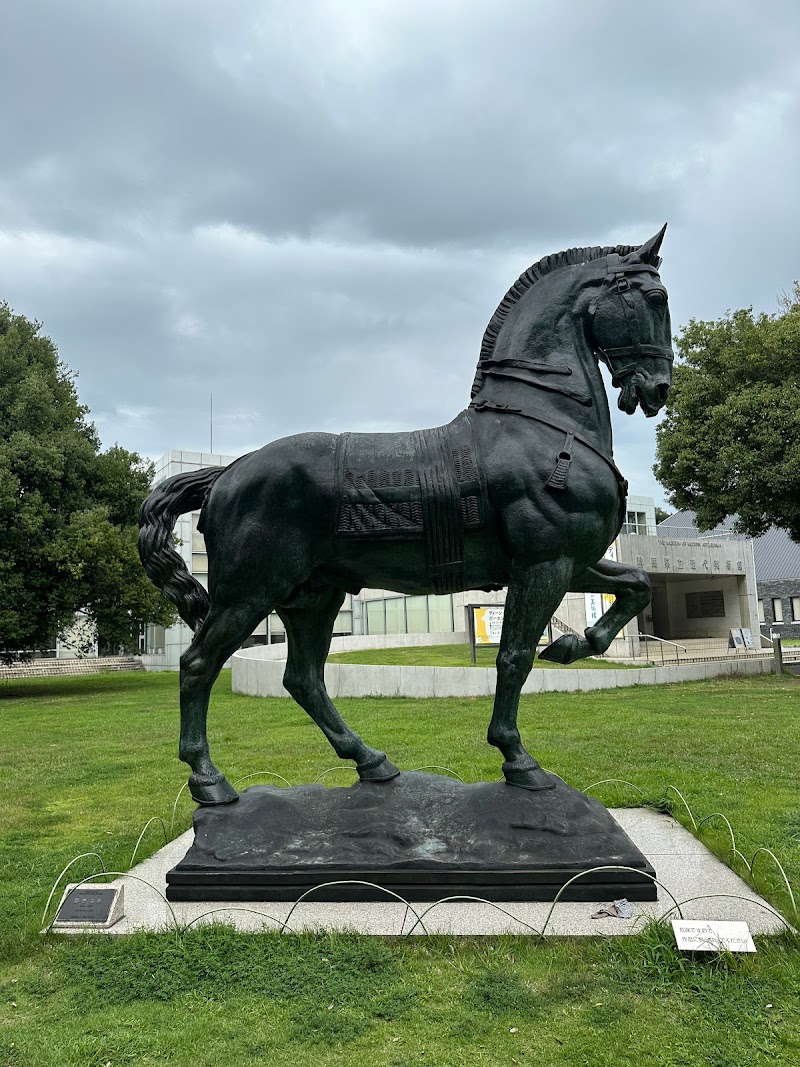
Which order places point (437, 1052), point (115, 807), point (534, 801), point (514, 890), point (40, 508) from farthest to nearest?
point (40, 508) < point (115, 807) < point (534, 801) < point (514, 890) < point (437, 1052)

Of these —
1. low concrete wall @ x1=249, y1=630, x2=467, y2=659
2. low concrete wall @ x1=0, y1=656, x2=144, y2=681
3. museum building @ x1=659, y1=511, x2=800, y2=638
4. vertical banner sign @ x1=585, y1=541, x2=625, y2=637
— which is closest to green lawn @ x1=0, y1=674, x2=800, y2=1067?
vertical banner sign @ x1=585, y1=541, x2=625, y2=637

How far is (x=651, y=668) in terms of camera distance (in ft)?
62.8

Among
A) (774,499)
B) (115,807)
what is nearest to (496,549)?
(115,807)

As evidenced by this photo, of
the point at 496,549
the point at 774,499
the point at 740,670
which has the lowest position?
the point at 740,670

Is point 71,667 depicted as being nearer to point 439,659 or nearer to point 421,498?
point 439,659

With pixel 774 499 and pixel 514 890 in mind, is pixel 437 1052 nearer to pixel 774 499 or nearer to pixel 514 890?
pixel 514 890

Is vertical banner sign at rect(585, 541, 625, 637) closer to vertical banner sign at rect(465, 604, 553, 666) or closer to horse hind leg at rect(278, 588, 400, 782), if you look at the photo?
vertical banner sign at rect(465, 604, 553, 666)

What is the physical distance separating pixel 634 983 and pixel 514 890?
3.15ft

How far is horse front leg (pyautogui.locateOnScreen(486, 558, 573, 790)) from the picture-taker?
4.40 metres

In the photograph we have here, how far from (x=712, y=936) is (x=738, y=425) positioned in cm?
1681

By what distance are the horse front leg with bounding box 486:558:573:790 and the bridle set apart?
1.28 metres

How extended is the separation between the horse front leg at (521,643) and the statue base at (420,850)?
13cm

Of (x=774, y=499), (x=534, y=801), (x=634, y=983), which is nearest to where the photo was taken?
(x=634, y=983)

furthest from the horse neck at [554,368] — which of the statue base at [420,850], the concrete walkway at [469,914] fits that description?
the concrete walkway at [469,914]
